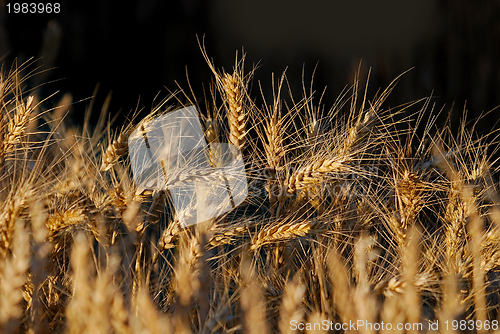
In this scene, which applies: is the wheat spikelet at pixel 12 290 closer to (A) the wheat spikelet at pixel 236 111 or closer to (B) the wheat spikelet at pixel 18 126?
(B) the wheat spikelet at pixel 18 126

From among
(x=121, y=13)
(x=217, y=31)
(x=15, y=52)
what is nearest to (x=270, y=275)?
(x=217, y=31)

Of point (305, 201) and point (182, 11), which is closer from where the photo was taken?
point (305, 201)

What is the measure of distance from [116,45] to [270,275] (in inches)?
35.7

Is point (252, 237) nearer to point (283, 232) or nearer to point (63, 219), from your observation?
point (283, 232)

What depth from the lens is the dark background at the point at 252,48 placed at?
110cm

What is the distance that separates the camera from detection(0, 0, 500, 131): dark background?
1.10 meters

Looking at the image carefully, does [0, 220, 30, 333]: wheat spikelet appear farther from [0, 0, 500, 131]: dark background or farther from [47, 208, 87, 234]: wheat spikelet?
[0, 0, 500, 131]: dark background

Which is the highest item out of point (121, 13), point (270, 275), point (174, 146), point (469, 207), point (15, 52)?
point (121, 13)

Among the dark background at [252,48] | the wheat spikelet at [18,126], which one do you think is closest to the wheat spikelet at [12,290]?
the wheat spikelet at [18,126]

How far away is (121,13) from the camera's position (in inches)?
43.3

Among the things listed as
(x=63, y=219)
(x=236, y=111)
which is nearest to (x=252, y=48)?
(x=236, y=111)

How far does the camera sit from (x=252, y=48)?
3.83ft

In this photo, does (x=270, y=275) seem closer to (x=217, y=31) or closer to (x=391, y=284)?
(x=391, y=284)

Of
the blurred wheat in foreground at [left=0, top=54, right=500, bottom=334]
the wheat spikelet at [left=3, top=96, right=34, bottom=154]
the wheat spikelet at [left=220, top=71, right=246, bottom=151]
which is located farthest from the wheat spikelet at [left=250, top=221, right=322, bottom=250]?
the wheat spikelet at [left=3, top=96, right=34, bottom=154]
